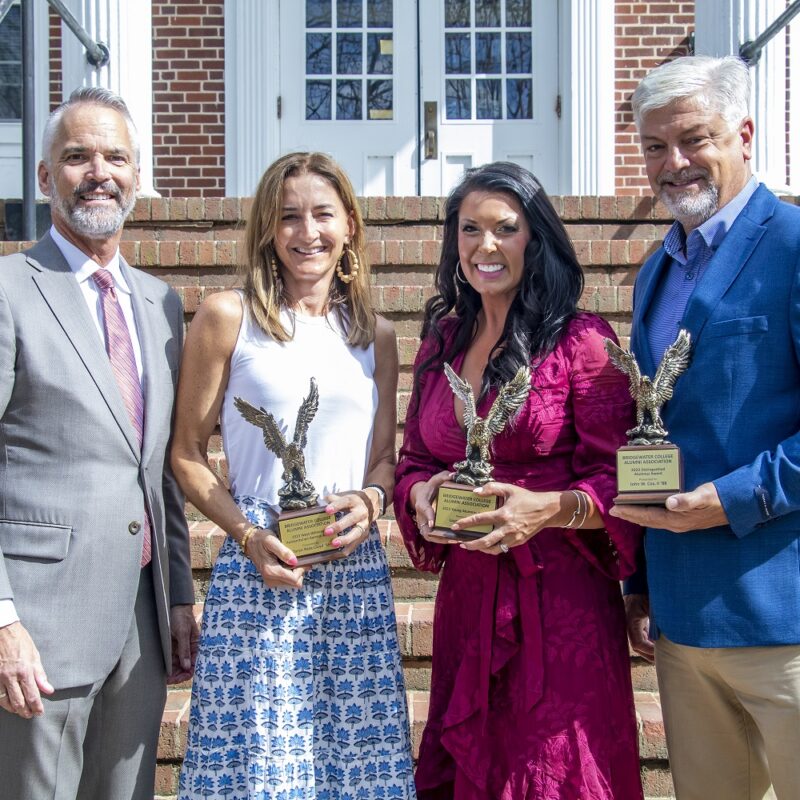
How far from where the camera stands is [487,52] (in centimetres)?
746

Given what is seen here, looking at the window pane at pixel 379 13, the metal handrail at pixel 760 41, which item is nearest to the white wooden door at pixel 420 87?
the window pane at pixel 379 13

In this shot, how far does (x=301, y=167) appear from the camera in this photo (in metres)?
2.44

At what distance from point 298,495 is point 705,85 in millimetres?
1300

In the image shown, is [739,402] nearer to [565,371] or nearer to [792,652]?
[565,371]

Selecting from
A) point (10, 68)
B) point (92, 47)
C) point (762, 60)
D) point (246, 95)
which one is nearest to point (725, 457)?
point (762, 60)

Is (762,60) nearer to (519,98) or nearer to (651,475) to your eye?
(519,98)

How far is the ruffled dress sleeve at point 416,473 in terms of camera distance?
7.80 feet

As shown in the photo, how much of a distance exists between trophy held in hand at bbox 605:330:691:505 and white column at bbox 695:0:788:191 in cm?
433

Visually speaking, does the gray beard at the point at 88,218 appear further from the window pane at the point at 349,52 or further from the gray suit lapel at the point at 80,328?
the window pane at the point at 349,52

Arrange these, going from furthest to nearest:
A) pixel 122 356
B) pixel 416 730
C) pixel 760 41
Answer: pixel 760 41, pixel 416 730, pixel 122 356

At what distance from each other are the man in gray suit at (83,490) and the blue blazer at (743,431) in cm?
124

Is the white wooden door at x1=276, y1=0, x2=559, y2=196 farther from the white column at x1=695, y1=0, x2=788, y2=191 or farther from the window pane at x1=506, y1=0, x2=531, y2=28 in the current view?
the white column at x1=695, y1=0, x2=788, y2=191

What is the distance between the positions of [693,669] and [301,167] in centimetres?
153

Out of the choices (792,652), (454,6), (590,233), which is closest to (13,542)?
(792,652)
